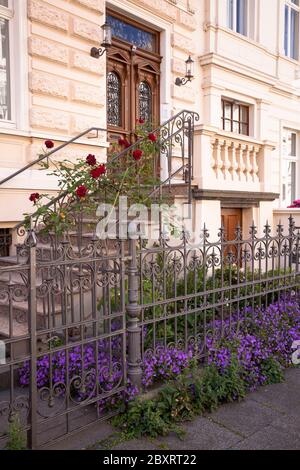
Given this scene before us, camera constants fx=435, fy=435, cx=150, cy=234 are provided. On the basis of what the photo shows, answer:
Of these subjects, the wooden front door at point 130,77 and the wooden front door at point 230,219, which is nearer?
the wooden front door at point 230,219

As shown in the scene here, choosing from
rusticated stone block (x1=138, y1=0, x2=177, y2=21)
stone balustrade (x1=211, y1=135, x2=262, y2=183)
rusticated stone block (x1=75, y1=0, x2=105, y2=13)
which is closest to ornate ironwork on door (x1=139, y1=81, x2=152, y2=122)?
rusticated stone block (x1=138, y1=0, x2=177, y2=21)

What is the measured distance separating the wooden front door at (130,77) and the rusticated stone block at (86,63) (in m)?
0.49

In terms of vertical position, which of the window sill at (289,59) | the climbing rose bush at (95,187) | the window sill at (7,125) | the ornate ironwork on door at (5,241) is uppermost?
the window sill at (289,59)

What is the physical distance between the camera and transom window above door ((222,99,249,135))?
923 centimetres

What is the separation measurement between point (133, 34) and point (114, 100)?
1.25m

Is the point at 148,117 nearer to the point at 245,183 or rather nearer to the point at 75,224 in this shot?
the point at 245,183

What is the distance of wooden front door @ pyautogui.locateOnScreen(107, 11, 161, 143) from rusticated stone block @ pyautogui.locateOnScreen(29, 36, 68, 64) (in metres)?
1.10

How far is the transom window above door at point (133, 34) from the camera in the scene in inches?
280

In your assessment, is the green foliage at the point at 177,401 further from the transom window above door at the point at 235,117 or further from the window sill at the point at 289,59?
the window sill at the point at 289,59

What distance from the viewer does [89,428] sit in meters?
2.88

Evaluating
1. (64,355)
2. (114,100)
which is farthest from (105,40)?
(64,355)

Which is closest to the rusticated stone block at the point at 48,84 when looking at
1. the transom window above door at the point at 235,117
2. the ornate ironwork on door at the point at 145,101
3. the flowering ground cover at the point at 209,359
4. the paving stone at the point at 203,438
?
the ornate ironwork on door at the point at 145,101

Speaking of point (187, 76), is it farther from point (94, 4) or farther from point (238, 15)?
point (238, 15)
